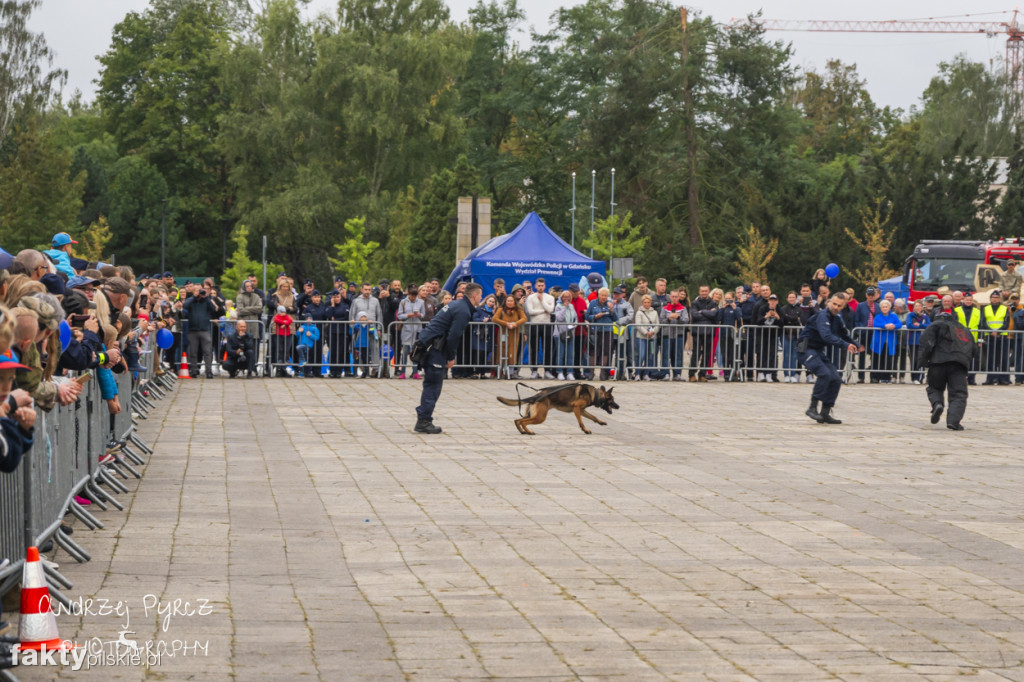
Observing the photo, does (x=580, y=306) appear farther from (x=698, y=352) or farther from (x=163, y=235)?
(x=163, y=235)

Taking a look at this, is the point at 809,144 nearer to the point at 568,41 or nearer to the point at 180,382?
the point at 568,41

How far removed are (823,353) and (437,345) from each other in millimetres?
5506

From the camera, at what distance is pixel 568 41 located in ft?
227

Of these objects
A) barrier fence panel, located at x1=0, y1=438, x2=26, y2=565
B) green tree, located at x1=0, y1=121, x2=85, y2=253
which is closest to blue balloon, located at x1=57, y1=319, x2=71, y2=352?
barrier fence panel, located at x1=0, y1=438, x2=26, y2=565

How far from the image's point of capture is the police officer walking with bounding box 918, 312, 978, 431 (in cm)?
1725

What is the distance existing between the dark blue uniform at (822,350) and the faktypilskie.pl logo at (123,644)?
12.0 m

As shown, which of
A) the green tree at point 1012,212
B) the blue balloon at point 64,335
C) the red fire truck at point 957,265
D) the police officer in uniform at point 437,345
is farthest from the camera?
the green tree at point 1012,212

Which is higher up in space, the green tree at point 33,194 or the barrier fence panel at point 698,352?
the green tree at point 33,194

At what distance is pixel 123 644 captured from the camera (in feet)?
19.6

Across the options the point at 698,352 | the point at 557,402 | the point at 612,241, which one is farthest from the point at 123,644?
the point at 612,241

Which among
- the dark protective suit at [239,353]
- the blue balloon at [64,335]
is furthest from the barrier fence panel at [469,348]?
the blue balloon at [64,335]

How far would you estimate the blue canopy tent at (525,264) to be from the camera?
28250 mm

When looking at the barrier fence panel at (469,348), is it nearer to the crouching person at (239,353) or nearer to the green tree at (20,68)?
the crouching person at (239,353)

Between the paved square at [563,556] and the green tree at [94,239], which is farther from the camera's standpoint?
the green tree at [94,239]
